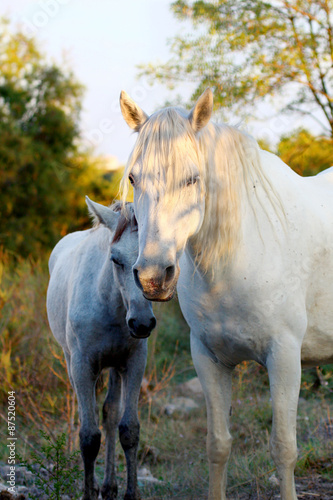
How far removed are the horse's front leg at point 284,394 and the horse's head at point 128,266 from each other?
83cm

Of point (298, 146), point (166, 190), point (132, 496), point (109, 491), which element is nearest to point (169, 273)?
point (166, 190)

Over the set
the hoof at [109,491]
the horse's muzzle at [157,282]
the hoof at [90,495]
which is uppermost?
the horse's muzzle at [157,282]

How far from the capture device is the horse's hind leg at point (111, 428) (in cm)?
360

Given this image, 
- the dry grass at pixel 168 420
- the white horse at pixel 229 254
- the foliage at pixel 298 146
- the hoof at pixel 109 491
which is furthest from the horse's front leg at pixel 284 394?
the foliage at pixel 298 146

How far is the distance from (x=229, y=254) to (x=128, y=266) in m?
0.94

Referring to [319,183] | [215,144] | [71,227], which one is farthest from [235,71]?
[71,227]

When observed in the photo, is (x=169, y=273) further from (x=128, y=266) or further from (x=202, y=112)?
(x=128, y=266)

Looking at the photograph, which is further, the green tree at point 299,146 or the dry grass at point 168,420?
the green tree at point 299,146

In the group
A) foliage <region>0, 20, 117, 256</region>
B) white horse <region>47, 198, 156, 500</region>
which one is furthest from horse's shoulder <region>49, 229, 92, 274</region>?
foliage <region>0, 20, 117, 256</region>

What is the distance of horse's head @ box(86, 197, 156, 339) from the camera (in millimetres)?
2930

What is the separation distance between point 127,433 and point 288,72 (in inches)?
284

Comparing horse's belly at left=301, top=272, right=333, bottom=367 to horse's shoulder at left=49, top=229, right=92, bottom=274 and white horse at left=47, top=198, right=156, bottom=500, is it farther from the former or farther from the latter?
horse's shoulder at left=49, top=229, right=92, bottom=274

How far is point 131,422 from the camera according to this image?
3402 millimetres

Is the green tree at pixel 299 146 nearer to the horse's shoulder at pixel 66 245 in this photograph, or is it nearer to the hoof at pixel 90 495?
the horse's shoulder at pixel 66 245
